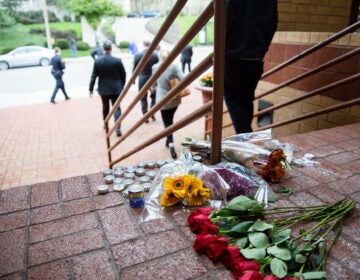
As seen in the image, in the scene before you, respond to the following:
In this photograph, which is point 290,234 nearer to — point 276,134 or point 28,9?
point 276,134

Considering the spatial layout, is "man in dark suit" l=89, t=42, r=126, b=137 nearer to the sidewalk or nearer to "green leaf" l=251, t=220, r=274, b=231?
the sidewalk

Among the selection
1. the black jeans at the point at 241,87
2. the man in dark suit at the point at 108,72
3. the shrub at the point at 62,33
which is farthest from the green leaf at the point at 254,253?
the shrub at the point at 62,33

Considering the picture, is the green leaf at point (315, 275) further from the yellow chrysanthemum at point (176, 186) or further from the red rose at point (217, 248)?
the yellow chrysanthemum at point (176, 186)

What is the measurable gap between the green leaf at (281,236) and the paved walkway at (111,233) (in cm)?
19

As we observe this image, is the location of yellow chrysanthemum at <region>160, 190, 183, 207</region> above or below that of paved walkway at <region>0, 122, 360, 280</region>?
above

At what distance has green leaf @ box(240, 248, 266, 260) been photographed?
1200 millimetres

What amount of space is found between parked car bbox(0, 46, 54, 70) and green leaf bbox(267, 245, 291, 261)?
2205 centimetres

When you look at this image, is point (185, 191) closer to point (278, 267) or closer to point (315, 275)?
point (278, 267)

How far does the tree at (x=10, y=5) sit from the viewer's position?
3381 cm

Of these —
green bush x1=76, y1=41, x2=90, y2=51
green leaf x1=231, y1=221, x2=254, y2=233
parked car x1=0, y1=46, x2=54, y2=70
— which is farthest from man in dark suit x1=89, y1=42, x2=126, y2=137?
green bush x1=76, y1=41, x2=90, y2=51

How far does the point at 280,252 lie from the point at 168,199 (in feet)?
2.06

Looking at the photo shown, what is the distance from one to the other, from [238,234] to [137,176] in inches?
35.5

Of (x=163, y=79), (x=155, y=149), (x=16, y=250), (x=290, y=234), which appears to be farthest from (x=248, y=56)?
(x=155, y=149)

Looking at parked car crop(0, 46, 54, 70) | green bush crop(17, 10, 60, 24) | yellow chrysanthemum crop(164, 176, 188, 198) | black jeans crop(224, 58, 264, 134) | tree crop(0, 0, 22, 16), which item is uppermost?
tree crop(0, 0, 22, 16)
